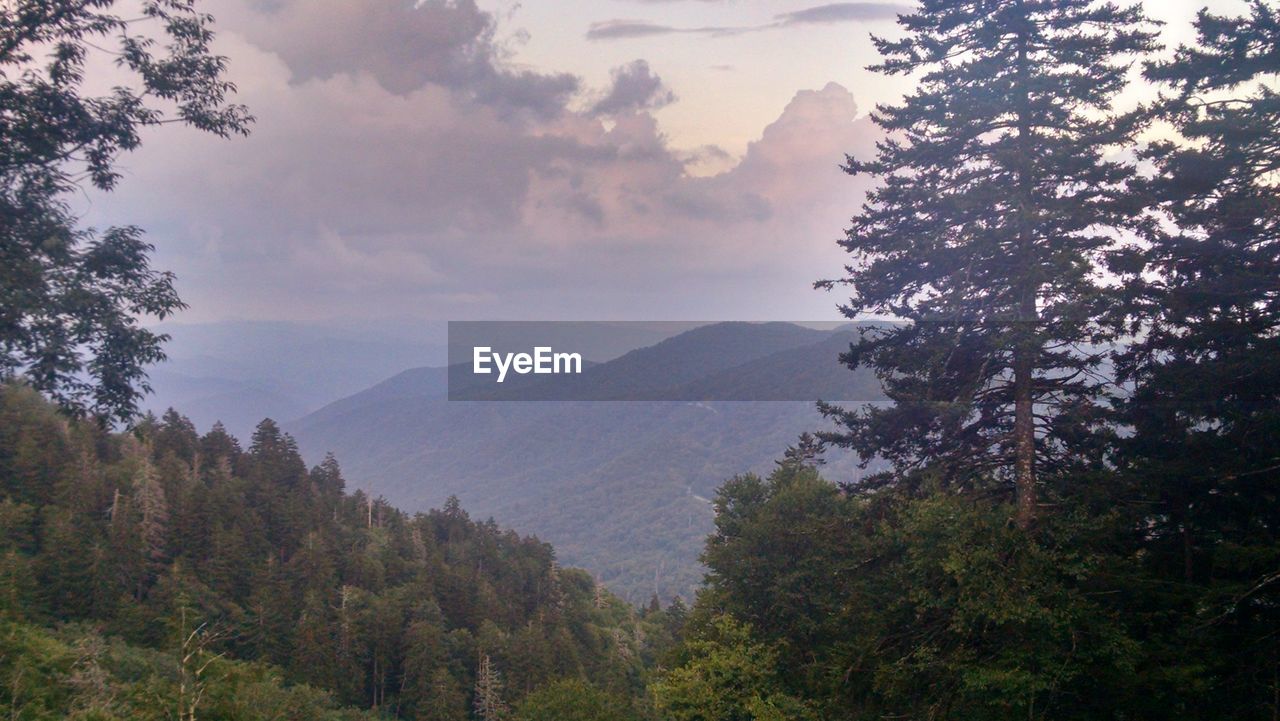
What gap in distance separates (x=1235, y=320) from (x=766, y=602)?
15.2m

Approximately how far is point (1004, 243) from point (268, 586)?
58783 millimetres

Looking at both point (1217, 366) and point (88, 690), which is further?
point (88, 690)

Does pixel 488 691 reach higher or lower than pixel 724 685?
lower

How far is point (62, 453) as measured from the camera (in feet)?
206

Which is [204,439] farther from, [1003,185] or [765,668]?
[1003,185]

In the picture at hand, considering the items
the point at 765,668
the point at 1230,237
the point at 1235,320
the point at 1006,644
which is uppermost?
the point at 1230,237

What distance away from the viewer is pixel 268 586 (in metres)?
57.1

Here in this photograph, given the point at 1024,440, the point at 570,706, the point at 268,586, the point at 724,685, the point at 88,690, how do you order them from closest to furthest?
the point at 1024,440, the point at 88,690, the point at 724,685, the point at 570,706, the point at 268,586

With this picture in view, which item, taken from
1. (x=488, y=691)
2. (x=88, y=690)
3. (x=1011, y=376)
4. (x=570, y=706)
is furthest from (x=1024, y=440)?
(x=488, y=691)

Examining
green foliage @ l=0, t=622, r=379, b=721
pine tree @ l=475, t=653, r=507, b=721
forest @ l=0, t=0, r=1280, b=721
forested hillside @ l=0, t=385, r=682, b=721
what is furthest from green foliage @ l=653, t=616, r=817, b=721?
pine tree @ l=475, t=653, r=507, b=721

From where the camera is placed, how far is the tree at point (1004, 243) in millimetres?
12938

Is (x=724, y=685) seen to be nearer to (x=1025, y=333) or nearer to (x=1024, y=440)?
(x=1024, y=440)

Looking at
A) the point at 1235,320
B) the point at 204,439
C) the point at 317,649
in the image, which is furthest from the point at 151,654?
the point at 204,439

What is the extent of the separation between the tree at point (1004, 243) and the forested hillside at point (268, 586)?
16.6 m
